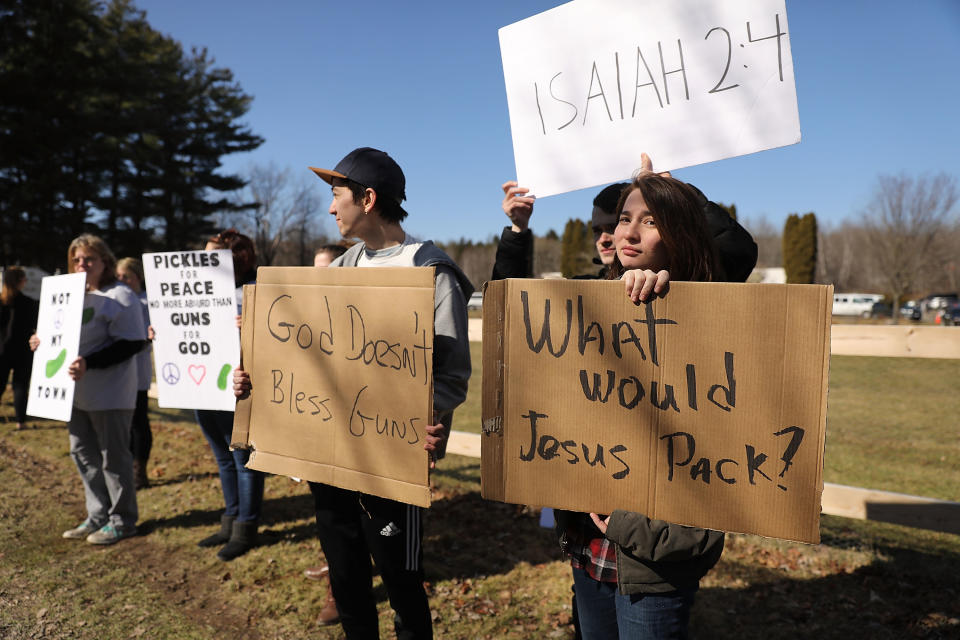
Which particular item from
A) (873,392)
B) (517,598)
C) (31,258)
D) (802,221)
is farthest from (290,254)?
(517,598)

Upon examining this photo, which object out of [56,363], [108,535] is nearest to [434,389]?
[56,363]

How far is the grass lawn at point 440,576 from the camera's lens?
131 inches

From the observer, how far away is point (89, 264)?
166 inches

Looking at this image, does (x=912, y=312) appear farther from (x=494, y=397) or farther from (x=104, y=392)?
(x=494, y=397)

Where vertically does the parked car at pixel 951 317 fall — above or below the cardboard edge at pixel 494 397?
below

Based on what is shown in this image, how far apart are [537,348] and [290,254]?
2248 inches

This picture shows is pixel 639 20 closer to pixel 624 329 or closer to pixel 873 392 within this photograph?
pixel 624 329

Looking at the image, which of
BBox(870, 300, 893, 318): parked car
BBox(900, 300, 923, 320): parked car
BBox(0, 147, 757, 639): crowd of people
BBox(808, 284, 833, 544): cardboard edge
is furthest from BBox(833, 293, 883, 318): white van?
BBox(808, 284, 833, 544): cardboard edge

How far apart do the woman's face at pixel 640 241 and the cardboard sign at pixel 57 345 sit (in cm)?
378

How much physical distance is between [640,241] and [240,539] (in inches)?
150

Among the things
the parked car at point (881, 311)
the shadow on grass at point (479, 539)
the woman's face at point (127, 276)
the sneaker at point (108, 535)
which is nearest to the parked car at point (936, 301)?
the parked car at point (881, 311)

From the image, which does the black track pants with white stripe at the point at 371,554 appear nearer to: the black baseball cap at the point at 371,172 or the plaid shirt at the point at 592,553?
the plaid shirt at the point at 592,553

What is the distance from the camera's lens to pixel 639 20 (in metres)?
2.10

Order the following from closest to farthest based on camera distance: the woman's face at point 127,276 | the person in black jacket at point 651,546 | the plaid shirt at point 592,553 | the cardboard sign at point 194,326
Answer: the person in black jacket at point 651,546 → the plaid shirt at point 592,553 → the cardboard sign at point 194,326 → the woman's face at point 127,276
